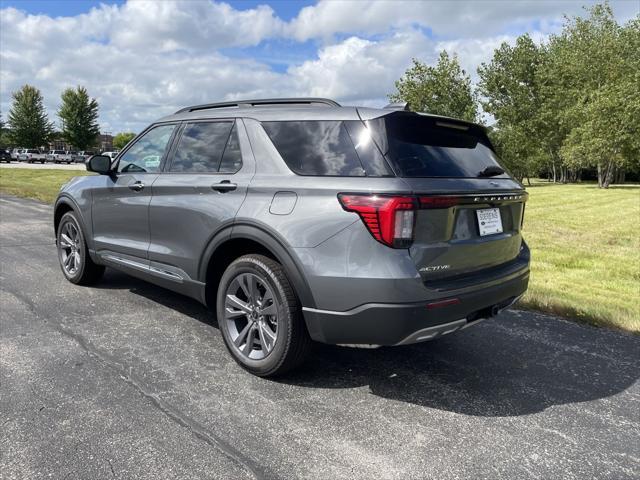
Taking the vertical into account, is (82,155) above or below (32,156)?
above

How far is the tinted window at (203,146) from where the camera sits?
3754 mm

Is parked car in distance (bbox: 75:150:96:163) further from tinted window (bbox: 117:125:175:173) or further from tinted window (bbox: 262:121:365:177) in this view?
tinted window (bbox: 262:121:365:177)

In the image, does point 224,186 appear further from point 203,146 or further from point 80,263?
point 80,263

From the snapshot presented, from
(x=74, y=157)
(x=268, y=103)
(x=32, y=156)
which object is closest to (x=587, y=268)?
(x=268, y=103)

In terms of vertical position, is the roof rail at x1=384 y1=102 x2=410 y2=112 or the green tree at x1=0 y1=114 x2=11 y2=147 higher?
the green tree at x1=0 y1=114 x2=11 y2=147

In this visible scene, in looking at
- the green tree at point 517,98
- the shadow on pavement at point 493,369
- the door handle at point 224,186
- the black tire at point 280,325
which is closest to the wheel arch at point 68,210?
the shadow on pavement at point 493,369

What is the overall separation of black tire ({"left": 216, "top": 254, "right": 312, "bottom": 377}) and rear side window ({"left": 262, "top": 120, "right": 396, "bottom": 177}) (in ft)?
2.11

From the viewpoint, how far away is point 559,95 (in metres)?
42.7

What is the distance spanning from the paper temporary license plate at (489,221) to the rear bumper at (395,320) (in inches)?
14.2

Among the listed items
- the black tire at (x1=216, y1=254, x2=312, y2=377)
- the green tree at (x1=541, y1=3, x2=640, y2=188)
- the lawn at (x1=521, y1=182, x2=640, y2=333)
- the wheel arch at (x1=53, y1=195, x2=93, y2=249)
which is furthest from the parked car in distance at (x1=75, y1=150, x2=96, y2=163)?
the black tire at (x1=216, y1=254, x2=312, y2=377)

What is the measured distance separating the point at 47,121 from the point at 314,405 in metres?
73.4

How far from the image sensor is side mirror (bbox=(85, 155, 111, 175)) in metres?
4.77

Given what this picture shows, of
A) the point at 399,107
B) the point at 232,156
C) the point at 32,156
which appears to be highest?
the point at 32,156

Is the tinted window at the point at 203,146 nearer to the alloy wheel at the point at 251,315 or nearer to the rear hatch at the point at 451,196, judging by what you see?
the alloy wheel at the point at 251,315
